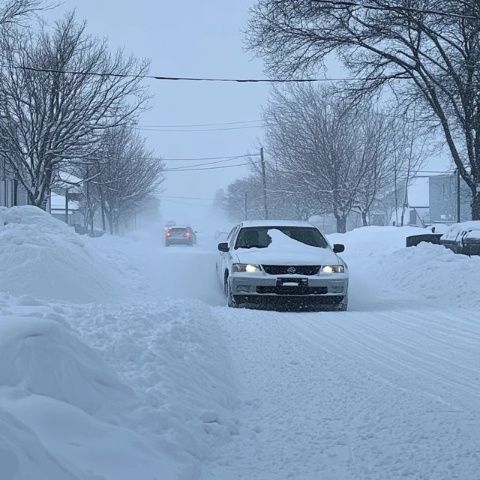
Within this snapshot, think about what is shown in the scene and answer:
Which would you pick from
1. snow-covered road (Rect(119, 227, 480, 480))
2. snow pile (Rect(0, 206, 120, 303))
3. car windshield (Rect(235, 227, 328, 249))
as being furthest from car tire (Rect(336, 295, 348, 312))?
snow pile (Rect(0, 206, 120, 303))

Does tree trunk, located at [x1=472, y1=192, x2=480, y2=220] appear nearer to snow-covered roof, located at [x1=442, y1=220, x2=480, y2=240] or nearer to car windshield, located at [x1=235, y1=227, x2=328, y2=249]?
snow-covered roof, located at [x1=442, y1=220, x2=480, y2=240]

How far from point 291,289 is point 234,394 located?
208 inches

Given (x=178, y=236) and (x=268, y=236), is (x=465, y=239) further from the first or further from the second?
(x=178, y=236)

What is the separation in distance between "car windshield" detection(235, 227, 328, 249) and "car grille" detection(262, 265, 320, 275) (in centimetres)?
113

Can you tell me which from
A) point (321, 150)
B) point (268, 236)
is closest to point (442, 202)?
point (321, 150)

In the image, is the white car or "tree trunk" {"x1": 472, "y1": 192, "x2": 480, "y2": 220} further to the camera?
"tree trunk" {"x1": 472, "y1": 192, "x2": 480, "y2": 220}

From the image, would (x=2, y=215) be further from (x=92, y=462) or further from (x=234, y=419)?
(x=92, y=462)

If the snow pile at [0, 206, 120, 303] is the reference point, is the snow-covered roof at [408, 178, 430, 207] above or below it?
above

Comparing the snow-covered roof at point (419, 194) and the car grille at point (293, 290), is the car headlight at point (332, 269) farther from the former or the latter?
the snow-covered roof at point (419, 194)

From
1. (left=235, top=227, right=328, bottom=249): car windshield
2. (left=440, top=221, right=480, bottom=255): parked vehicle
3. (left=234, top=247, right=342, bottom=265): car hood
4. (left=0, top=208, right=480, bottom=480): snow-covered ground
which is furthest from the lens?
(left=440, top=221, right=480, bottom=255): parked vehicle

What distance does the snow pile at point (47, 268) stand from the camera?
1130cm

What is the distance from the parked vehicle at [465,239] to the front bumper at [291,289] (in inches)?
383

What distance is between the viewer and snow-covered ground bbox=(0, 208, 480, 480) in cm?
380

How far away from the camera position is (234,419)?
495cm
